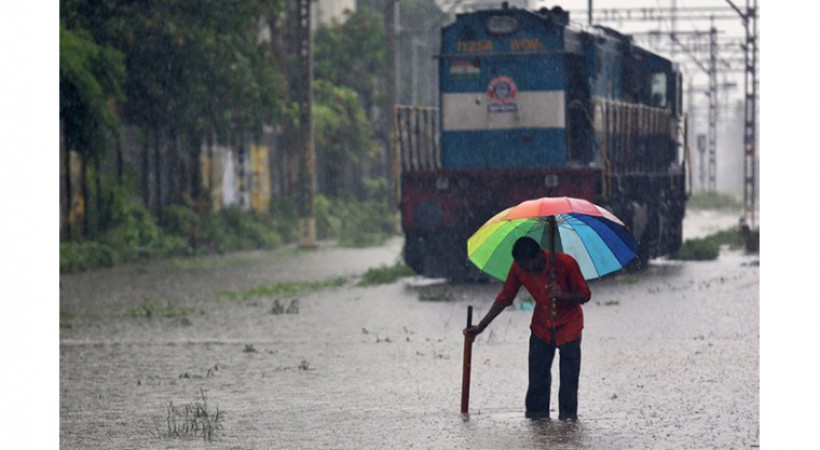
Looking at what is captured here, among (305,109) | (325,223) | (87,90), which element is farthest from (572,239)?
(325,223)

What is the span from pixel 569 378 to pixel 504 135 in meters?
14.3

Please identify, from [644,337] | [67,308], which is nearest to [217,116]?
[67,308]

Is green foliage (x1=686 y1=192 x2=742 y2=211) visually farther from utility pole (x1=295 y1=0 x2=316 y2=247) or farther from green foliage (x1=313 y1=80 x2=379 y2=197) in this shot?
utility pole (x1=295 y1=0 x2=316 y2=247)

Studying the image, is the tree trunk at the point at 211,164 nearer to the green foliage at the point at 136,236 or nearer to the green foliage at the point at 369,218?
the green foliage at the point at 369,218

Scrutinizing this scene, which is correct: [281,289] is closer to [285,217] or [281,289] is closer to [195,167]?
[195,167]

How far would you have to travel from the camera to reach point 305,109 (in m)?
36.3

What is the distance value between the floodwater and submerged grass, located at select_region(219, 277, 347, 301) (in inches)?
14.1

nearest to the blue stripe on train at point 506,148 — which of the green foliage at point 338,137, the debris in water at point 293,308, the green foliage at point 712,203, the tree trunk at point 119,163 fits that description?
the debris in water at point 293,308

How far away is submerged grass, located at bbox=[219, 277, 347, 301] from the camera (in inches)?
907

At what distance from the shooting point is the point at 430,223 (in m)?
24.0

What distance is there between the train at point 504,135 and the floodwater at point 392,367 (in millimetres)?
1063

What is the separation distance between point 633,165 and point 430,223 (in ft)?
14.2

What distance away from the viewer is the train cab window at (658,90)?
28562mm

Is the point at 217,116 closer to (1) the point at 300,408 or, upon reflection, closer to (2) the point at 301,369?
(2) the point at 301,369
